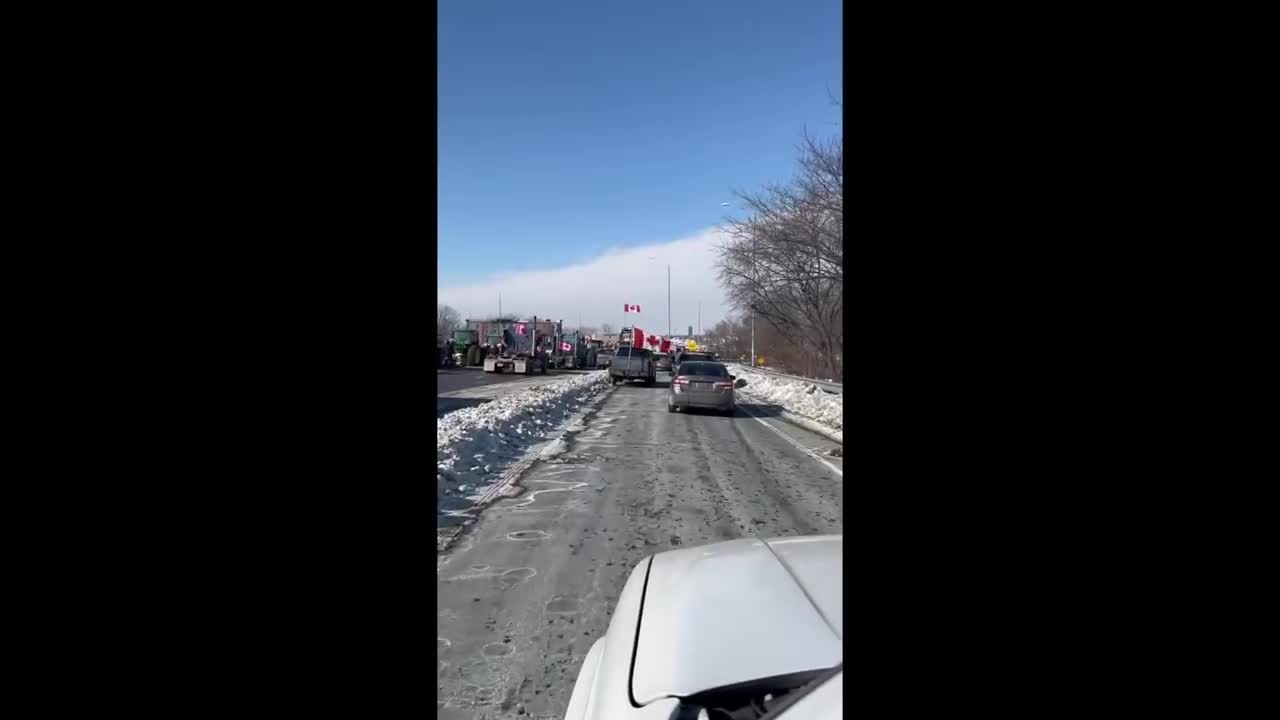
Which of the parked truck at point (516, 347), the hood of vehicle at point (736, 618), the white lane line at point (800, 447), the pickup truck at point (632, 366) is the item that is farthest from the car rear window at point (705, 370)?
the parked truck at point (516, 347)

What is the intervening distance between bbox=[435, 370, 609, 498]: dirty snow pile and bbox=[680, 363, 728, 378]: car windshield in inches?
123

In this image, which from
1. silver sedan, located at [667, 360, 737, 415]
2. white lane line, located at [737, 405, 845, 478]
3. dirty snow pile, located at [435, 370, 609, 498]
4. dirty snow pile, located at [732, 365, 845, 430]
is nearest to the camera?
dirty snow pile, located at [435, 370, 609, 498]

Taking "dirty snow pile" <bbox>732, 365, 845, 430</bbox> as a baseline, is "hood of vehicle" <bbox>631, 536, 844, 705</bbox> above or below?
above

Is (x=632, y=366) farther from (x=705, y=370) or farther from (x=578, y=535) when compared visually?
(x=578, y=535)

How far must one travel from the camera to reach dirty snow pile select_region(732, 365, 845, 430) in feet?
50.8

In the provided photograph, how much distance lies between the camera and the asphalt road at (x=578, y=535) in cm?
295

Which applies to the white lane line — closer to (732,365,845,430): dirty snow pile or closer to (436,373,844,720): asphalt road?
(436,373,844,720): asphalt road

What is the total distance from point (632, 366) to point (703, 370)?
1023cm

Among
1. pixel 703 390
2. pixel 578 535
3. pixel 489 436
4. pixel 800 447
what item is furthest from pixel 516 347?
pixel 578 535

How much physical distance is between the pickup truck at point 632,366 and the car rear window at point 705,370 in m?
9.54

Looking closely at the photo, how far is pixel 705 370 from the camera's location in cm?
1650

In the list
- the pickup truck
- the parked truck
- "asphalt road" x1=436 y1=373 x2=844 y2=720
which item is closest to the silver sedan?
"asphalt road" x1=436 y1=373 x2=844 y2=720

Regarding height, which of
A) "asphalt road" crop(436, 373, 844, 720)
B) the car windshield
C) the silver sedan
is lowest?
"asphalt road" crop(436, 373, 844, 720)
